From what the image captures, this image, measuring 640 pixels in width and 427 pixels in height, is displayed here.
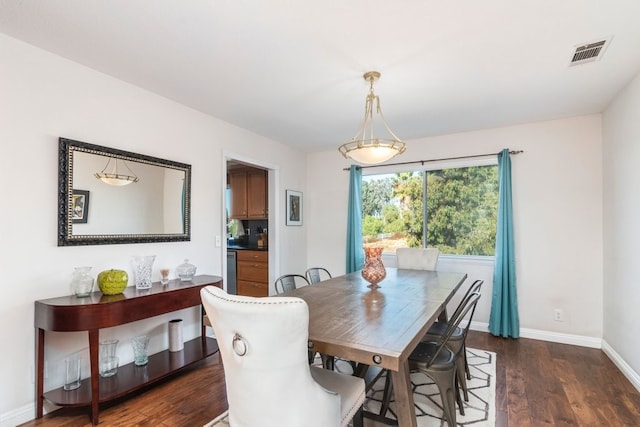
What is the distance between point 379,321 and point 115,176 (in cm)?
231

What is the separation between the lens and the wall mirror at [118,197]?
2.27 m

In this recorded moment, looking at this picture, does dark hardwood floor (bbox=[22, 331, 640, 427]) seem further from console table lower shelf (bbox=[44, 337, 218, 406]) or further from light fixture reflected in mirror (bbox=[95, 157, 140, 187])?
light fixture reflected in mirror (bbox=[95, 157, 140, 187])

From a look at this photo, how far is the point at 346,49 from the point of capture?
2.11 metres

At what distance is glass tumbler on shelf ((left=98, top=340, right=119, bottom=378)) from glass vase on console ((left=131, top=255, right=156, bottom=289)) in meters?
Answer: 0.44

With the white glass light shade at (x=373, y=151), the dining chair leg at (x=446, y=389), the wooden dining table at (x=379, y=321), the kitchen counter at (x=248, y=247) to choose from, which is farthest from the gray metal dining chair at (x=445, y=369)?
the kitchen counter at (x=248, y=247)

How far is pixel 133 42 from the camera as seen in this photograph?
2041mm

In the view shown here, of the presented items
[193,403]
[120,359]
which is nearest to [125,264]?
[120,359]

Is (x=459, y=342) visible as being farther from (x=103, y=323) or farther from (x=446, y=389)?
(x=103, y=323)

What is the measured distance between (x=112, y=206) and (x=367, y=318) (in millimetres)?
2164

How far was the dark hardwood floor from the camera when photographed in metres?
2.07

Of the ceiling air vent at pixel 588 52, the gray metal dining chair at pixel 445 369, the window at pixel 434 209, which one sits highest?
the ceiling air vent at pixel 588 52

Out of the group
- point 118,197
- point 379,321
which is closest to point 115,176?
point 118,197

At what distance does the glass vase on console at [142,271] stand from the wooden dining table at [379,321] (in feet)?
3.77

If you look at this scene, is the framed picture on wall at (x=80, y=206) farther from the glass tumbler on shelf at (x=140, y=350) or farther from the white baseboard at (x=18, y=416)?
the white baseboard at (x=18, y=416)
